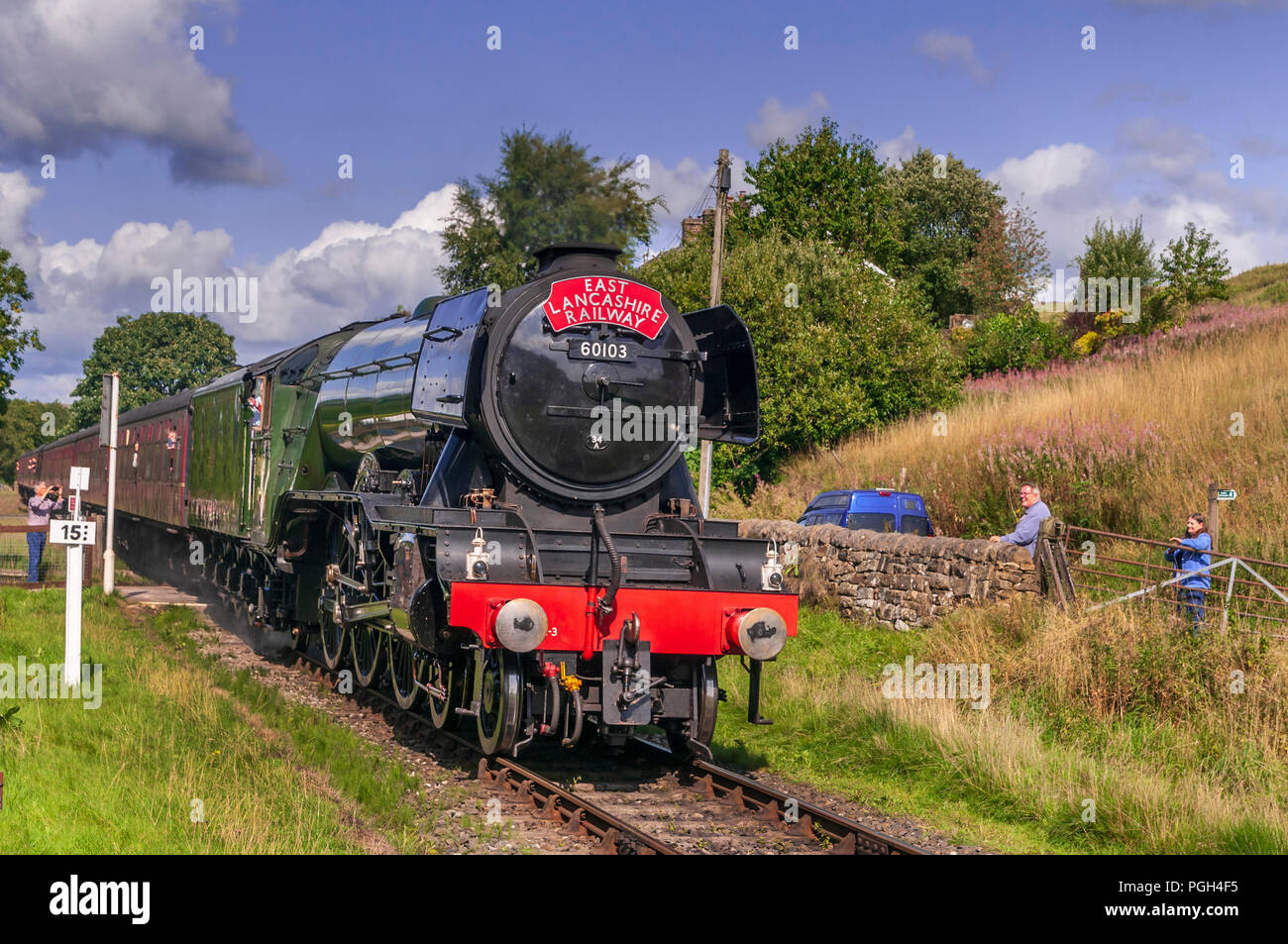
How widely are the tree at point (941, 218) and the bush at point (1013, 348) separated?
12.9 metres

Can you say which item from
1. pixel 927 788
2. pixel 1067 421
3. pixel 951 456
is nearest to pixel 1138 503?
pixel 1067 421

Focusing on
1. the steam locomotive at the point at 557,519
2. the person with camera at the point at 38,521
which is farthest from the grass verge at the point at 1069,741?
the person with camera at the point at 38,521

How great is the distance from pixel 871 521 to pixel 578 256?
10.4m

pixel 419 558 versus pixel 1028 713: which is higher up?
pixel 419 558

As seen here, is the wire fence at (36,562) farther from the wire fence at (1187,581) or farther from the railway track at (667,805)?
the wire fence at (1187,581)

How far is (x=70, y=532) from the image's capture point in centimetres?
1024

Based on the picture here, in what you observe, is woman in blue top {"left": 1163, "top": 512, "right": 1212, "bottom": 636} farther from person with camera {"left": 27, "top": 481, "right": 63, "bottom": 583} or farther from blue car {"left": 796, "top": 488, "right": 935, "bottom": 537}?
person with camera {"left": 27, "top": 481, "right": 63, "bottom": 583}

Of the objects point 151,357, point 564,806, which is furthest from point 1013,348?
point 151,357

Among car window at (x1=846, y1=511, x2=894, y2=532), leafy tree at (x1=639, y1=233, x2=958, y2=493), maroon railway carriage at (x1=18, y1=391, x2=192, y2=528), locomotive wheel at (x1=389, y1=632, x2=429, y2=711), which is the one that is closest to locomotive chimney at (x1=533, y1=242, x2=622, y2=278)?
locomotive wheel at (x1=389, y1=632, x2=429, y2=711)

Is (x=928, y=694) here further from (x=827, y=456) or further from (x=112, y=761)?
(x=827, y=456)

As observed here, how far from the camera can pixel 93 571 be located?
22500 mm

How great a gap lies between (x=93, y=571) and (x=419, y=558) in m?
16.9

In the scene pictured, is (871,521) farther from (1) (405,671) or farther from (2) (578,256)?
(2) (578,256)

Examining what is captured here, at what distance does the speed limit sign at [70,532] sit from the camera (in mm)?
10141
